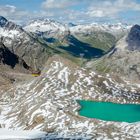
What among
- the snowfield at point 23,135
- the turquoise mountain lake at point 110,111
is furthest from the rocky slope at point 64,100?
the turquoise mountain lake at point 110,111

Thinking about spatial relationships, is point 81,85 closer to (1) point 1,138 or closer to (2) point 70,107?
(2) point 70,107

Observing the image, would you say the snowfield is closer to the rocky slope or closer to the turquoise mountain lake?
the rocky slope

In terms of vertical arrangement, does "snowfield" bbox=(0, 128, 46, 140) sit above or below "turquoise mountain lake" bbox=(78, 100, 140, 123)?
above

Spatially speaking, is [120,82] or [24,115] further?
[120,82]

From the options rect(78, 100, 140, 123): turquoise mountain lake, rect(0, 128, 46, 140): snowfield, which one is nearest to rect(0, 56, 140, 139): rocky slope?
rect(0, 128, 46, 140): snowfield

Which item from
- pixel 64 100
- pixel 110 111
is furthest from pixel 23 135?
pixel 64 100

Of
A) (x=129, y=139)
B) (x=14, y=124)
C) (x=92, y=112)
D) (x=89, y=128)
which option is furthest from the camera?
(x=92, y=112)

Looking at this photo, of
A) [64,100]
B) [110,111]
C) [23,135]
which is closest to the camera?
[23,135]

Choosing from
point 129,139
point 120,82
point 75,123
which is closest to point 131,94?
point 120,82

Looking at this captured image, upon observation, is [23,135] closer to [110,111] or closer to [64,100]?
[110,111]
